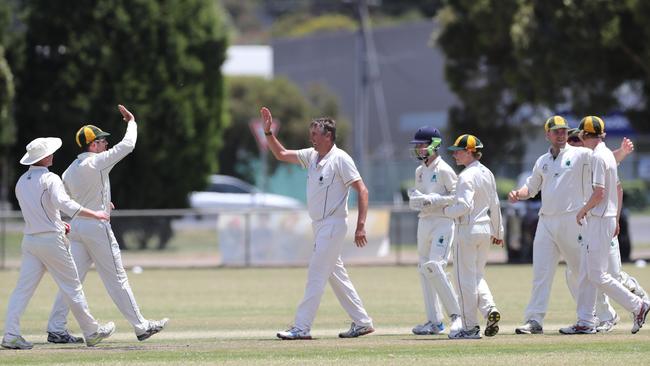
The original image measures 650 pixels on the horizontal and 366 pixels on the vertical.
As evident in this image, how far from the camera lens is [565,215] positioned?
14.1 meters

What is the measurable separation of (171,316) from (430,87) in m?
44.7

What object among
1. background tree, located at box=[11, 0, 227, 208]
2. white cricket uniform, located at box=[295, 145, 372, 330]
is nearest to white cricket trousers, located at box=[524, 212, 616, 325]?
white cricket uniform, located at box=[295, 145, 372, 330]

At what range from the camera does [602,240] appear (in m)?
13.8

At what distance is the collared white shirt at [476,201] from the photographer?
13633 mm

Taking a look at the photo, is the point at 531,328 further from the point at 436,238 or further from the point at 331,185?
the point at 331,185

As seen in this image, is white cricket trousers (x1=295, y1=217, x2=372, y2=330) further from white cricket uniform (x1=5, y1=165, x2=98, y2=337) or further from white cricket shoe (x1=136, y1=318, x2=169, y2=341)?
white cricket uniform (x1=5, y1=165, x2=98, y2=337)

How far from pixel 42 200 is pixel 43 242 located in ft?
1.35

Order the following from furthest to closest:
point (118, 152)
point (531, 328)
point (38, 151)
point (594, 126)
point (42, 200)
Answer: point (594, 126) → point (531, 328) → point (118, 152) → point (38, 151) → point (42, 200)

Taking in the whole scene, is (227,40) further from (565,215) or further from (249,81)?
(249,81)

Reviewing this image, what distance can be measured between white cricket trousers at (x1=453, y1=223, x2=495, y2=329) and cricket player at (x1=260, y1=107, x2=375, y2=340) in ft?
3.30

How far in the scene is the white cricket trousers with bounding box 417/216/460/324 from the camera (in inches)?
543

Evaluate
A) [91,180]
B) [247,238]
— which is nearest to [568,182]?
[91,180]

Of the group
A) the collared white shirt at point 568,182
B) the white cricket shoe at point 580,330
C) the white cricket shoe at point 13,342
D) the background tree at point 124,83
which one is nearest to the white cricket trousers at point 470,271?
the collared white shirt at point 568,182

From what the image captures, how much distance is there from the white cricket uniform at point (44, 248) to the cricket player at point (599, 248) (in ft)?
16.5
